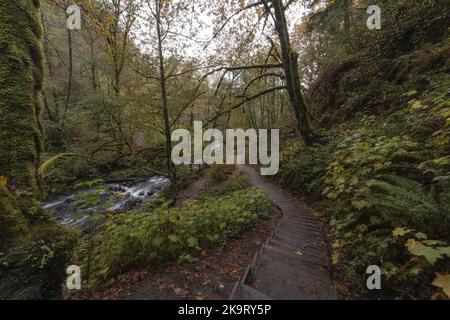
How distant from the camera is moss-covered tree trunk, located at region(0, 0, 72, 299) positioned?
238 cm

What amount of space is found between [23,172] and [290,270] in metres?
4.29

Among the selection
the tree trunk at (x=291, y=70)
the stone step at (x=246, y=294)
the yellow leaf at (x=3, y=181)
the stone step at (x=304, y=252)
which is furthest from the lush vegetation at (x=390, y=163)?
the yellow leaf at (x=3, y=181)

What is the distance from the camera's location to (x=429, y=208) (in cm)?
266

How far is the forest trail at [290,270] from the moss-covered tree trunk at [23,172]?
2342 millimetres

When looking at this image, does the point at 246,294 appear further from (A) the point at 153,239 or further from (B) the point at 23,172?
(B) the point at 23,172

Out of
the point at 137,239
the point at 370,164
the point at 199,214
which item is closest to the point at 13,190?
the point at 137,239

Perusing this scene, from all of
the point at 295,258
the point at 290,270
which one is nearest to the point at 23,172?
the point at 290,270

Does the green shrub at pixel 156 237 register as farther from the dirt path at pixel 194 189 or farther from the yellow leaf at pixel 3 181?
the dirt path at pixel 194 189

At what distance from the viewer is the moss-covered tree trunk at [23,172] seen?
2.38 meters

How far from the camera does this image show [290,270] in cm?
A: 316

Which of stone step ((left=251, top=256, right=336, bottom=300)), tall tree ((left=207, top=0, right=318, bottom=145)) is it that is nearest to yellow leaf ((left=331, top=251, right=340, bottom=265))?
stone step ((left=251, top=256, right=336, bottom=300))

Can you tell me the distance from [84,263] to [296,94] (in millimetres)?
8556

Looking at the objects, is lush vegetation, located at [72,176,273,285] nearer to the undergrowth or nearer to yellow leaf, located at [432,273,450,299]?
the undergrowth
